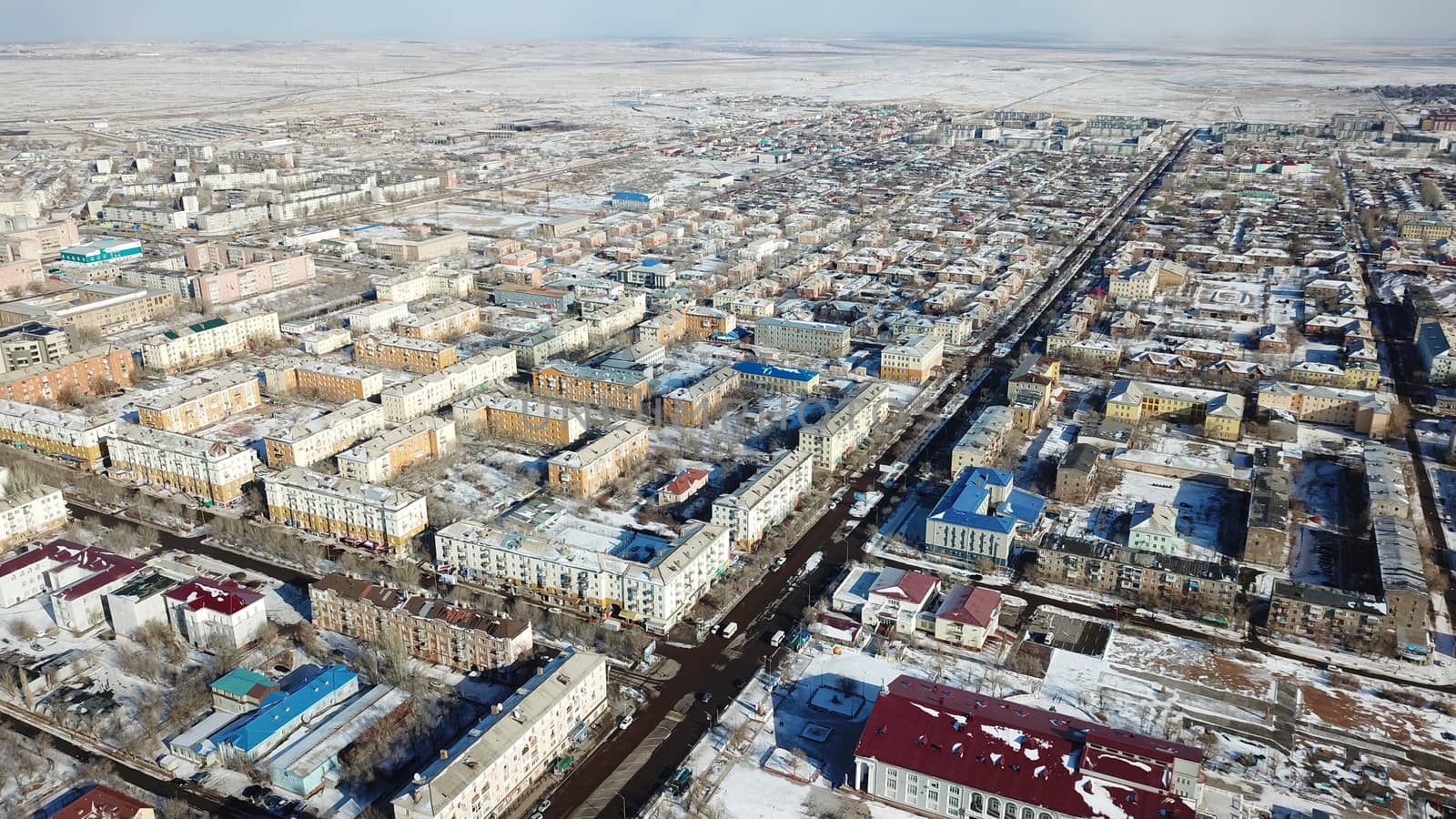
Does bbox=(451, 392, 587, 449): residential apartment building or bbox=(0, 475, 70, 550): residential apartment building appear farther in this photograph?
bbox=(451, 392, 587, 449): residential apartment building

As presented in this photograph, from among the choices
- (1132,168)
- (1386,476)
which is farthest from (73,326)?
(1132,168)

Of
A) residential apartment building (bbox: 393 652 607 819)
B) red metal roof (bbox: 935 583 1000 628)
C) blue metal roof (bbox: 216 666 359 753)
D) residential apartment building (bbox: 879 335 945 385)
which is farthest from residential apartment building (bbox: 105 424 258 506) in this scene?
residential apartment building (bbox: 879 335 945 385)

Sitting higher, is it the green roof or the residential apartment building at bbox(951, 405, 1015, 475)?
the residential apartment building at bbox(951, 405, 1015, 475)

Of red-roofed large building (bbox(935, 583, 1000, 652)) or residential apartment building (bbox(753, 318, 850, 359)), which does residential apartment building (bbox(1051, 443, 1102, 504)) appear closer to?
red-roofed large building (bbox(935, 583, 1000, 652))

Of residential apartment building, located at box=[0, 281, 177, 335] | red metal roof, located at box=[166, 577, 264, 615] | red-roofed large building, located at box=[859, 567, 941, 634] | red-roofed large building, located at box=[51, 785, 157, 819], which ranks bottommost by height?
red-roofed large building, located at box=[859, 567, 941, 634]

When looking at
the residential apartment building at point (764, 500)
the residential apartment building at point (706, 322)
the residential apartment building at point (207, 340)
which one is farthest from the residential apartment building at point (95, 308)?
the residential apartment building at point (764, 500)

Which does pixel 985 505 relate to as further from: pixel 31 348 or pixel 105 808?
pixel 31 348

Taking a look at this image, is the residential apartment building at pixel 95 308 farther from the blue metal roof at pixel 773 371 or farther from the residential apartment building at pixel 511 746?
the residential apartment building at pixel 511 746
